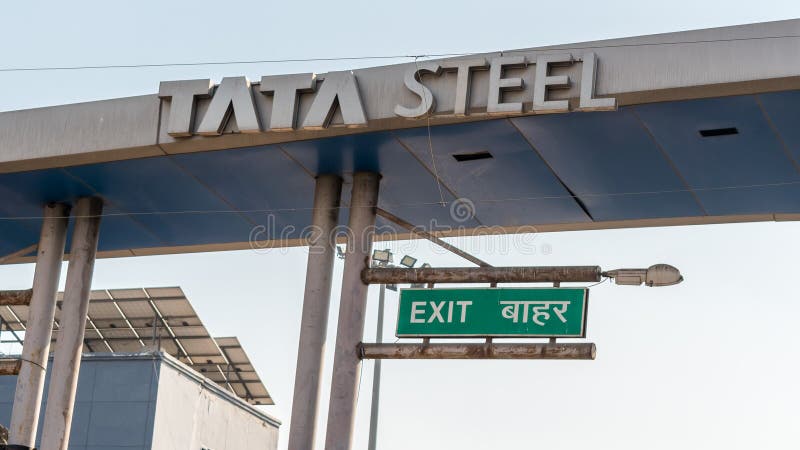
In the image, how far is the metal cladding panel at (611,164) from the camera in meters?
15.4

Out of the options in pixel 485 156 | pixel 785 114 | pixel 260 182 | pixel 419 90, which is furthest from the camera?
pixel 260 182

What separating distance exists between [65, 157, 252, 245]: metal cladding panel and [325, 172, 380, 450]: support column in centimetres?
239

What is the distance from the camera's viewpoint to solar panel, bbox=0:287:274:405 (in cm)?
3550

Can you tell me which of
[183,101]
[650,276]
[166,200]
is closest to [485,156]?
[650,276]

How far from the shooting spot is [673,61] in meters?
14.6

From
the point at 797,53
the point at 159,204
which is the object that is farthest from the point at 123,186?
the point at 797,53

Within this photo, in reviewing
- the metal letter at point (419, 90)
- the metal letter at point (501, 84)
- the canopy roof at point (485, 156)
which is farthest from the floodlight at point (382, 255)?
the metal letter at point (501, 84)

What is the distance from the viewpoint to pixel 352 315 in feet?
54.8

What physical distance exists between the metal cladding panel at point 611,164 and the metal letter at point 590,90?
43cm

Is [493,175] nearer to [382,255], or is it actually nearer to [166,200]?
[166,200]

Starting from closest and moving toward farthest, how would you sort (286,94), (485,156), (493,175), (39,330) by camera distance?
(286,94) → (485,156) → (493,175) → (39,330)

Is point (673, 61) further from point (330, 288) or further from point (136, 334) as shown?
point (136, 334)

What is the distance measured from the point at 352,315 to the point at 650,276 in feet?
12.3

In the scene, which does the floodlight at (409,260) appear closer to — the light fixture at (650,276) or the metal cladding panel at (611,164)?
the metal cladding panel at (611,164)
